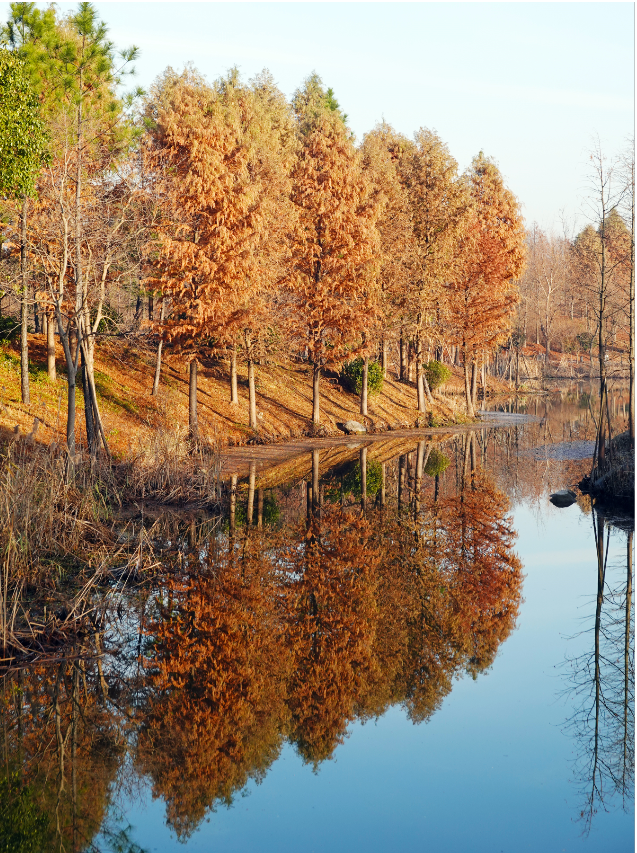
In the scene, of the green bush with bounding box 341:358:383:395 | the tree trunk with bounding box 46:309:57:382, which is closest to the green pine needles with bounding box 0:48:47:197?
the tree trunk with bounding box 46:309:57:382

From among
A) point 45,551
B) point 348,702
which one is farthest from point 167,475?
point 348,702

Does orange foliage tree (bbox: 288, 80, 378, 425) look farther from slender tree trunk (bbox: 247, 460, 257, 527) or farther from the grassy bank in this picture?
slender tree trunk (bbox: 247, 460, 257, 527)

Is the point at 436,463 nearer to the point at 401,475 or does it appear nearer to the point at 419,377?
the point at 401,475

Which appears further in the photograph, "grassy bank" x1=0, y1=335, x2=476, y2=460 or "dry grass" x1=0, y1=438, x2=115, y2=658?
"grassy bank" x1=0, y1=335, x2=476, y2=460

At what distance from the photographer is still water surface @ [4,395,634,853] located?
5945mm

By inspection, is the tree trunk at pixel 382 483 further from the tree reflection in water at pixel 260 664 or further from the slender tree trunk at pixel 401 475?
the tree reflection in water at pixel 260 664

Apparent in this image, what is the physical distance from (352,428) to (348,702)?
26.5m

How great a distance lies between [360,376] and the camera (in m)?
38.6

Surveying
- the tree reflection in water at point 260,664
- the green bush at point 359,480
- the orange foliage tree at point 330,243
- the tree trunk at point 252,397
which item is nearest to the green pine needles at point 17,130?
the tree reflection in water at point 260,664

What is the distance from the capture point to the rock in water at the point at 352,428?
34094 millimetres

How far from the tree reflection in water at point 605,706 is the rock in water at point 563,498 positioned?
21.4 ft

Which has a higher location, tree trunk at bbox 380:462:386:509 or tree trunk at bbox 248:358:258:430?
tree trunk at bbox 248:358:258:430

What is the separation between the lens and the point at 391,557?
42.9 feet

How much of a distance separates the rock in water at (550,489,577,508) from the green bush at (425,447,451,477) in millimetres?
4468
